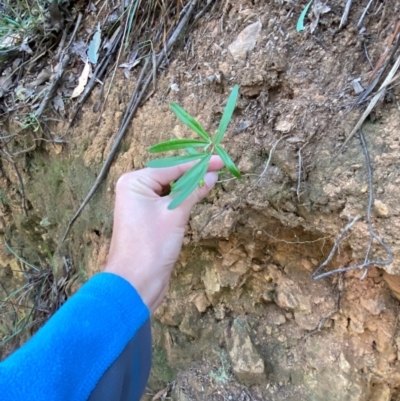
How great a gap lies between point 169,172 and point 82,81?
1.08m

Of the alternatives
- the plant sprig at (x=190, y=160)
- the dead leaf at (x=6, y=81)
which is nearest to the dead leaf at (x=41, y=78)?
the dead leaf at (x=6, y=81)

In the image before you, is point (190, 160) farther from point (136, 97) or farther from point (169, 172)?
point (136, 97)

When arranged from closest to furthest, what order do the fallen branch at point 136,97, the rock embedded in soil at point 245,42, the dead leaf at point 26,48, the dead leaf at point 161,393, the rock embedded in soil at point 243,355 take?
the rock embedded in soil at point 245,42 < the rock embedded in soil at point 243,355 < the fallen branch at point 136,97 < the dead leaf at point 161,393 < the dead leaf at point 26,48

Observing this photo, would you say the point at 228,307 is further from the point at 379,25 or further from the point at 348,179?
the point at 379,25

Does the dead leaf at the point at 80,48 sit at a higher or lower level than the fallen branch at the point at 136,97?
higher

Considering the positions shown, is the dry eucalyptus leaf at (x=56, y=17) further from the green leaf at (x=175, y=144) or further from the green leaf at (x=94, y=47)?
the green leaf at (x=175, y=144)

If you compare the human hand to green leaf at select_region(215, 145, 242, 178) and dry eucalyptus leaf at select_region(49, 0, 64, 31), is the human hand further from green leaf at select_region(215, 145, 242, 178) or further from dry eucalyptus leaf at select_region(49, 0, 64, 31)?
dry eucalyptus leaf at select_region(49, 0, 64, 31)

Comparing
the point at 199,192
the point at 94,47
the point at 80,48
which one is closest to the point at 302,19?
the point at 199,192

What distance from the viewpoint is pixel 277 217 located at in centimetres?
153

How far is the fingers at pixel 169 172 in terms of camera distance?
50.3 inches

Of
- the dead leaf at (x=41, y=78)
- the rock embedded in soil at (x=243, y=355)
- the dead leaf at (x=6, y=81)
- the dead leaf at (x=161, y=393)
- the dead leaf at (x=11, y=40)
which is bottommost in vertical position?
the dead leaf at (x=161, y=393)

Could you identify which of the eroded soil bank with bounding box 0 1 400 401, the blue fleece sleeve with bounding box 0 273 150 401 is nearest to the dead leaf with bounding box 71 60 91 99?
the eroded soil bank with bounding box 0 1 400 401

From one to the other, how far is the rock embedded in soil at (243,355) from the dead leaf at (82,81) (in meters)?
1.33

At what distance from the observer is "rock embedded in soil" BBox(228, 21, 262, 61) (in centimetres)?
159
